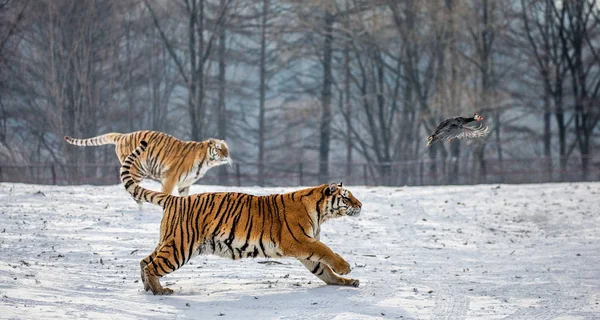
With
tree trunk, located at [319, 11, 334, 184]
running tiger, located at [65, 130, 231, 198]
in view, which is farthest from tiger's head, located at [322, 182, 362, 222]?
tree trunk, located at [319, 11, 334, 184]

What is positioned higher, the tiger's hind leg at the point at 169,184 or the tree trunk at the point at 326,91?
the tree trunk at the point at 326,91

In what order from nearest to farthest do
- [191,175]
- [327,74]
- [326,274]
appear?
[326,274], [191,175], [327,74]

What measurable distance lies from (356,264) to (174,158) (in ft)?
14.9

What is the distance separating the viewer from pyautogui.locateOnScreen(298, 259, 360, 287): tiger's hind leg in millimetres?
9789

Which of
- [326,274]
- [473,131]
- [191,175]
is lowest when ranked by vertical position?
[326,274]

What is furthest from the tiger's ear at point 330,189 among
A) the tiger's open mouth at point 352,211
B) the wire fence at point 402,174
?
the wire fence at point 402,174

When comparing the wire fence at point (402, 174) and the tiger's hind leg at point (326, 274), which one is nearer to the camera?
the tiger's hind leg at point (326, 274)

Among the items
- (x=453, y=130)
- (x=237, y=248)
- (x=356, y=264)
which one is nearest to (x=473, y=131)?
(x=453, y=130)

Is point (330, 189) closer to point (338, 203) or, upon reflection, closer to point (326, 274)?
point (338, 203)

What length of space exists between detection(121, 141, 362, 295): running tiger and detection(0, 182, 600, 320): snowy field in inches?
15.4

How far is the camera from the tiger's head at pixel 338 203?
31.6 ft

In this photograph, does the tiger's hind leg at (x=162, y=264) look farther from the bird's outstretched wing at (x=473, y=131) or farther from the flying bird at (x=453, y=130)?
the bird's outstretched wing at (x=473, y=131)

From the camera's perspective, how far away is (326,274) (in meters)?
9.82

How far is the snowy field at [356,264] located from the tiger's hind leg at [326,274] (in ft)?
0.34
